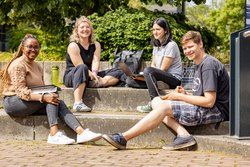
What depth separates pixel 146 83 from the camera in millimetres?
8203

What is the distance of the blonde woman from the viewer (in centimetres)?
825

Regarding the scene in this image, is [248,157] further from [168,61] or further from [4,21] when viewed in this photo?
[4,21]

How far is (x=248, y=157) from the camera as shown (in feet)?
21.1

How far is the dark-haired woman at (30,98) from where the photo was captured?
744 cm

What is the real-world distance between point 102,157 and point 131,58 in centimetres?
312

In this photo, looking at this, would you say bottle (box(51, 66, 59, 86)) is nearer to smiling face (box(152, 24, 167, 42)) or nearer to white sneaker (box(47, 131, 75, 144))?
smiling face (box(152, 24, 167, 42))

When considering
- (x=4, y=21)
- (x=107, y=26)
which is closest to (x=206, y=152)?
(x=107, y=26)

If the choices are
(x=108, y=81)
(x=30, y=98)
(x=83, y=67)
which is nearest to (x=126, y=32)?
(x=108, y=81)

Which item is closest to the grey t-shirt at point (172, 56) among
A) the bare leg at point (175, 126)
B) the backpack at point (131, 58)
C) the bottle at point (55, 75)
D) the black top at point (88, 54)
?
the backpack at point (131, 58)

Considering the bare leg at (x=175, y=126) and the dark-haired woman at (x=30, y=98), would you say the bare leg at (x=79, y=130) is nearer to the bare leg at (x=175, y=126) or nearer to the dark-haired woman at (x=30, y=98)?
the dark-haired woman at (x=30, y=98)

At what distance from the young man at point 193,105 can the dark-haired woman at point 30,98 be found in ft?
2.15

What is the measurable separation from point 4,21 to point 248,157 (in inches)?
342

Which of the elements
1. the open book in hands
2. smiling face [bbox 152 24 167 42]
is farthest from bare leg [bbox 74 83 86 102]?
smiling face [bbox 152 24 167 42]

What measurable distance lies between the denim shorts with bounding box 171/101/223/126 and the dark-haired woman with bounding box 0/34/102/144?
1.03m
